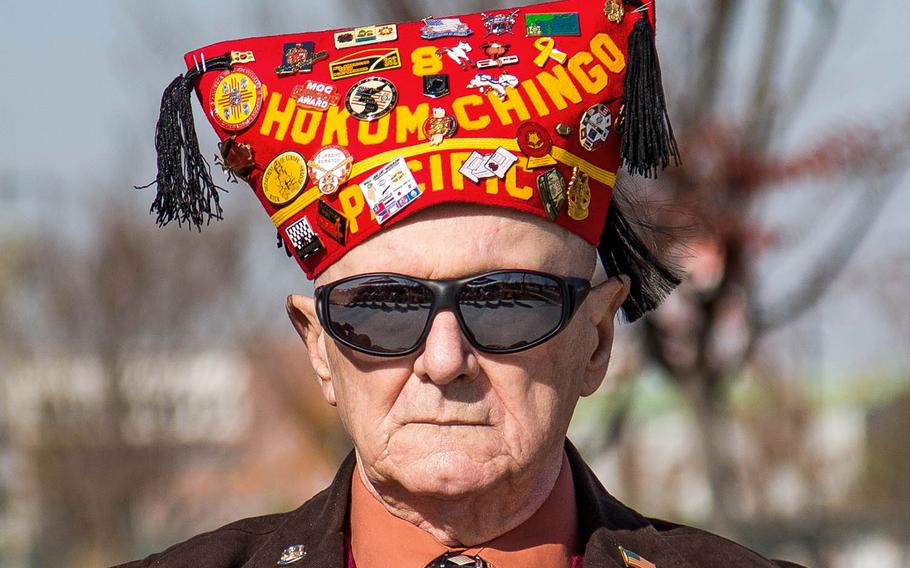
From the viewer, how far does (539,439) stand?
2.53m

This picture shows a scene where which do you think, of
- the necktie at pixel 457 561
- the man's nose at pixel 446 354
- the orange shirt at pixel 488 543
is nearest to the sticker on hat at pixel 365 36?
the man's nose at pixel 446 354

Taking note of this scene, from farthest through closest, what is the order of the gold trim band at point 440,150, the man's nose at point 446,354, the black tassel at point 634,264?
the black tassel at point 634,264 → the gold trim band at point 440,150 → the man's nose at point 446,354

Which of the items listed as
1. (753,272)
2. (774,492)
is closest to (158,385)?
(774,492)

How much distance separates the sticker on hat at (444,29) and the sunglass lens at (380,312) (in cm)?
50

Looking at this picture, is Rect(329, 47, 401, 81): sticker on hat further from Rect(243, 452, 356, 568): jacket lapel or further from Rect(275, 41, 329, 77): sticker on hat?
Rect(243, 452, 356, 568): jacket lapel

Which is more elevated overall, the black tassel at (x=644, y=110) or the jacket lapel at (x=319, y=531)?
the black tassel at (x=644, y=110)

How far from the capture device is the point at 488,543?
2613 mm

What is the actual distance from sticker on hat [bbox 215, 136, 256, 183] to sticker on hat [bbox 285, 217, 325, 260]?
5.9 inches

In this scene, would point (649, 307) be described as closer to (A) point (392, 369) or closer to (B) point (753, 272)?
(A) point (392, 369)

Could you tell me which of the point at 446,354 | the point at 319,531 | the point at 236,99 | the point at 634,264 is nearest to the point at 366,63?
the point at 236,99

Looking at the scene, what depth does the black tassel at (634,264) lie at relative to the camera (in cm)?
283

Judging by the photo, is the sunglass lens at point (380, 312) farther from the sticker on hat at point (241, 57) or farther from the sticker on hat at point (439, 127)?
the sticker on hat at point (241, 57)

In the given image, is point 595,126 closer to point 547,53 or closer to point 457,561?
point 547,53

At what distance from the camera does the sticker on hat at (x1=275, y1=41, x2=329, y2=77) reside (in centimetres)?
262
